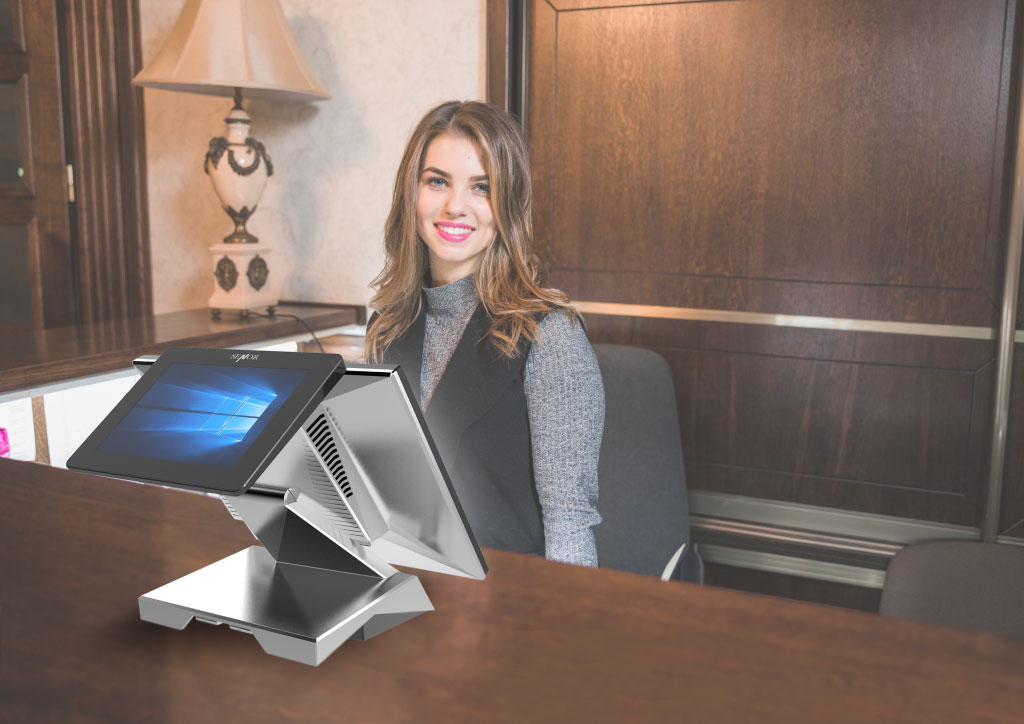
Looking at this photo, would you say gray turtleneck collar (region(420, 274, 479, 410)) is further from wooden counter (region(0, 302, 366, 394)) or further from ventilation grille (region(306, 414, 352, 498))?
ventilation grille (region(306, 414, 352, 498))

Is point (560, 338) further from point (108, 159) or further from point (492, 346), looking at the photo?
point (108, 159)

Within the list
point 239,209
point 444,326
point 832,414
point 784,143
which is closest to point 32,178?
point 239,209

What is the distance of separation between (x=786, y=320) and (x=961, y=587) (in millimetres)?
841

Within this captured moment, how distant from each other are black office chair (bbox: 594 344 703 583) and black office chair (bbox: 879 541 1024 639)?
62cm

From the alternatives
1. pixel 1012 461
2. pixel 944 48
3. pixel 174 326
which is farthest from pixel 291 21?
pixel 1012 461

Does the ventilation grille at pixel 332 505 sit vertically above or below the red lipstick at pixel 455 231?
below

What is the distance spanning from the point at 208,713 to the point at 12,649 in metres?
0.21

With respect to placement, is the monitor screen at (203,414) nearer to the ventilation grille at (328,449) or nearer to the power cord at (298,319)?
the ventilation grille at (328,449)

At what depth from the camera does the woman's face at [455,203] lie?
1.66m

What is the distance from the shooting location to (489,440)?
1595mm

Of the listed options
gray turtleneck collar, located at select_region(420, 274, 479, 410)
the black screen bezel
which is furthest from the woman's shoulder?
the black screen bezel

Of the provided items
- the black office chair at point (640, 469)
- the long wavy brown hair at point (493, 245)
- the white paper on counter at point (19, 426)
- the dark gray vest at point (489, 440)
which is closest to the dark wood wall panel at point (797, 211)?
the black office chair at point (640, 469)

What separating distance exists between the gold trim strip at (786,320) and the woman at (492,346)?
633 millimetres

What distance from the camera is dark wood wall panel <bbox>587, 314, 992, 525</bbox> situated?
2.05 meters
